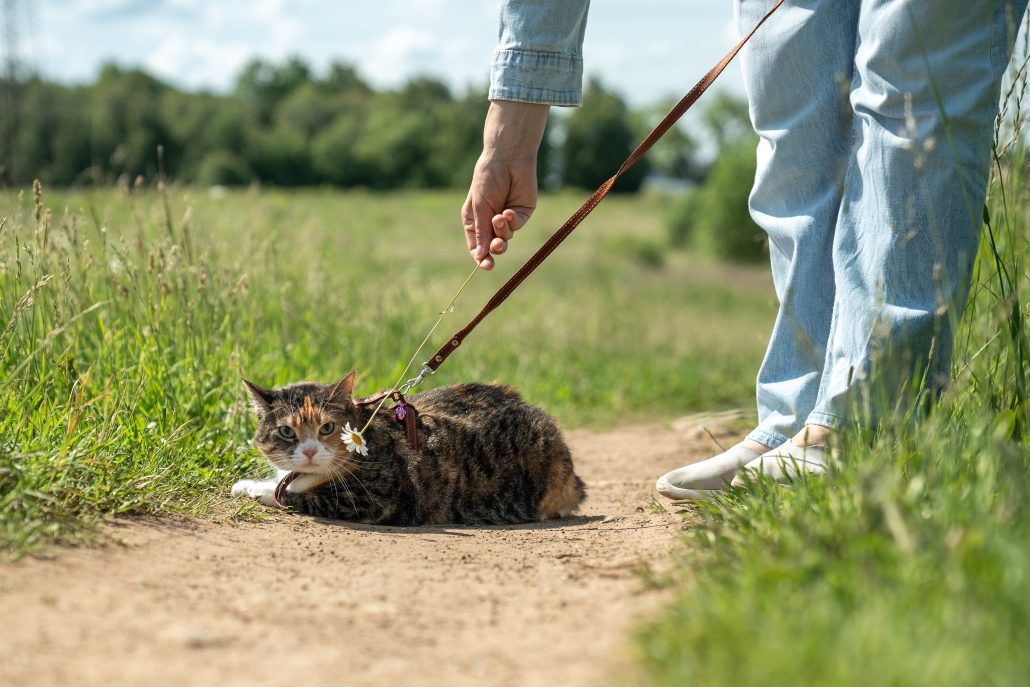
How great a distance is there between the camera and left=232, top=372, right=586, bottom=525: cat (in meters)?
3.08

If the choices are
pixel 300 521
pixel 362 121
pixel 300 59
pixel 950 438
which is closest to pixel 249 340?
pixel 300 521

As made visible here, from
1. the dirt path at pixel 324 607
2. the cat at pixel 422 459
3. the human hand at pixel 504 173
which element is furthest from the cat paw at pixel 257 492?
the human hand at pixel 504 173

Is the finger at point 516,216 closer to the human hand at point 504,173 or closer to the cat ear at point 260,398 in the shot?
the human hand at point 504,173

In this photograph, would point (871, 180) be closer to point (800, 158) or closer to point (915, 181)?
point (915, 181)

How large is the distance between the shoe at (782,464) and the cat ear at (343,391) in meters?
1.33

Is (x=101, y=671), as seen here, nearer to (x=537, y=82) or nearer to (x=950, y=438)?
(x=950, y=438)

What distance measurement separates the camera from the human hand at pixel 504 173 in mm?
2963

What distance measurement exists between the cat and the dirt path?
267mm

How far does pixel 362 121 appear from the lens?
161 ft

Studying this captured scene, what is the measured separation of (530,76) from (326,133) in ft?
156

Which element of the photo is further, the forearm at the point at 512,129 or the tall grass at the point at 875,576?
the forearm at the point at 512,129

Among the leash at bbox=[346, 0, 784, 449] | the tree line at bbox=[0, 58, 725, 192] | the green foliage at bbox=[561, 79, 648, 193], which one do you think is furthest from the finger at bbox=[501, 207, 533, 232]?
the green foliage at bbox=[561, 79, 648, 193]

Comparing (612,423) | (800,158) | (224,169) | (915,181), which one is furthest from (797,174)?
(224,169)

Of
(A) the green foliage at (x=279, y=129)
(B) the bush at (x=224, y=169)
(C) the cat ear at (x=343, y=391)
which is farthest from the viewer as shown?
(A) the green foliage at (x=279, y=129)
